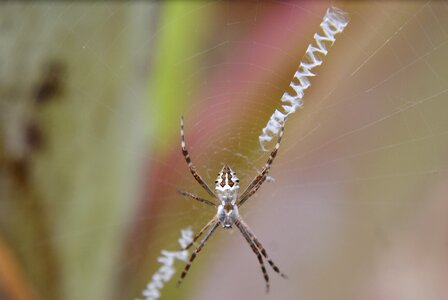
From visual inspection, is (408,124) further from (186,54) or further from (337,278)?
(186,54)

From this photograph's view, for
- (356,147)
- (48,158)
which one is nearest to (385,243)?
(356,147)

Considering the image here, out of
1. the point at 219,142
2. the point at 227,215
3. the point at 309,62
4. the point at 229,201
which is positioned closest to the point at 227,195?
the point at 229,201

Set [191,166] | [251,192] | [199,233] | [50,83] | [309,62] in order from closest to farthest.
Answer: [309,62], [50,83], [191,166], [251,192], [199,233]

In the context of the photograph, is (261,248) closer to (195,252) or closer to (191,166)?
(195,252)

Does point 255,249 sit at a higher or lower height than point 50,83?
lower

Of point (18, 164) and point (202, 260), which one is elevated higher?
point (18, 164)

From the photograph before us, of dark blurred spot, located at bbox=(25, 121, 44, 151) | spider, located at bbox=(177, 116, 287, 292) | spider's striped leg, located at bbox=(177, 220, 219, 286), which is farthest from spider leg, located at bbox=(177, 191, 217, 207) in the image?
dark blurred spot, located at bbox=(25, 121, 44, 151)

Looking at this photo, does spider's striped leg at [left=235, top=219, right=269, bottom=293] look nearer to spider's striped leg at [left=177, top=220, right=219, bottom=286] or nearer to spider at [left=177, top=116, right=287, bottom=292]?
spider at [left=177, top=116, right=287, bottom=292]
